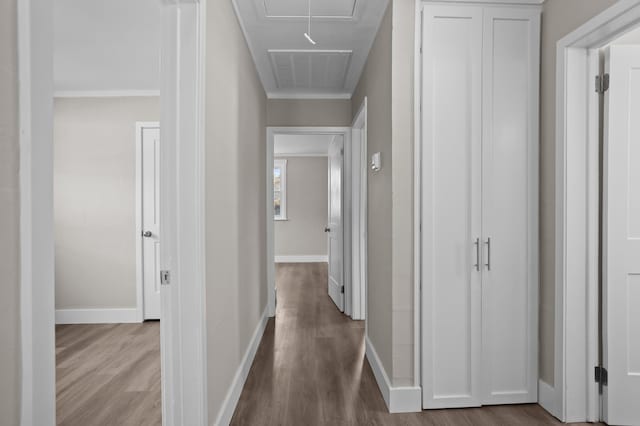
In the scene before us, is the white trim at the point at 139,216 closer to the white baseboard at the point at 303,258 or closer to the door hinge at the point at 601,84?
the door hinge at the point at 601,84

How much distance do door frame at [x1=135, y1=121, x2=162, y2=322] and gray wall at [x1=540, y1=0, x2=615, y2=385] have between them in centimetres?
346

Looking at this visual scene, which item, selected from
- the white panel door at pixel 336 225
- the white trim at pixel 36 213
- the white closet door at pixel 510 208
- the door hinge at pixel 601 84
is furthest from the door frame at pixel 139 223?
the door hinge at pixel 601 84

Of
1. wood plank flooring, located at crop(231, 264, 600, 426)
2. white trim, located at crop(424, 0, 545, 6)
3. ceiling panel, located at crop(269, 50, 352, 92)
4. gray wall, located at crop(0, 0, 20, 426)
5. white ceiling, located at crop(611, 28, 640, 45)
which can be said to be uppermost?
ceiling panel, located at crop(269, 50, 352, 92)

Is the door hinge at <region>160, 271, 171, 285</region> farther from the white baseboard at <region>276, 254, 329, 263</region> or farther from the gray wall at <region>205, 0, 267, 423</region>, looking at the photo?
the white baseboard at <region>276, 254, 329, 263</region>

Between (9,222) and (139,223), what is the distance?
352 cm

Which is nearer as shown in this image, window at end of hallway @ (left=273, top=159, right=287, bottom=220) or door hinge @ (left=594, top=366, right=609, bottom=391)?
door hinge @ (left=594, top=366, right=609, bottom=391)

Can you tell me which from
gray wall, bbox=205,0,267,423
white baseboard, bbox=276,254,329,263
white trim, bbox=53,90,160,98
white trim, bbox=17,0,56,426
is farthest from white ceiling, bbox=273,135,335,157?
white trim, bbox=17,0,56,426

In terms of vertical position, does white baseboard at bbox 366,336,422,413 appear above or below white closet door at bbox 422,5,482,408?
below

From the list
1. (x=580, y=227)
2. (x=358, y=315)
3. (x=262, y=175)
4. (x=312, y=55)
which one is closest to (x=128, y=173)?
(x=262, y=175)

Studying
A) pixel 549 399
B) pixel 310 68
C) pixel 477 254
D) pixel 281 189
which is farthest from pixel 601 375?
pixel 281 189

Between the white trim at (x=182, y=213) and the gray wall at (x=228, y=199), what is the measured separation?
4.8 inches

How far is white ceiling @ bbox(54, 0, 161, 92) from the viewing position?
2324 mm

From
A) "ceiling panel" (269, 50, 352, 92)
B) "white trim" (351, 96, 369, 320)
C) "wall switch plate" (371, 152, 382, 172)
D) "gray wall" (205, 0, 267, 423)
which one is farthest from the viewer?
"white trim" (351, 96, 369, 320)

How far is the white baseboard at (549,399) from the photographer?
2037mm
